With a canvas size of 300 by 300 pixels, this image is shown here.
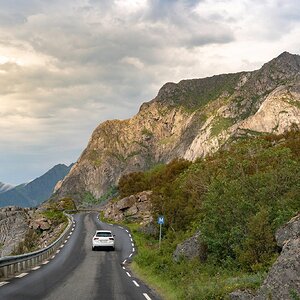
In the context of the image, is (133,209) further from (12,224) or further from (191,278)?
(191,278)

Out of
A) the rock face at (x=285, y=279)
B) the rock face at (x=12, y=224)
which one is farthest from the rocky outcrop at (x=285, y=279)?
the rock face at (x=12, y=224)

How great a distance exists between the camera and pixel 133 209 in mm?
71750

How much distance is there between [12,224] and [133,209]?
29.0 meters

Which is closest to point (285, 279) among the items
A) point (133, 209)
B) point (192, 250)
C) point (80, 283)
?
point (80, 283)

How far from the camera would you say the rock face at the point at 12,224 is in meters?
73.7

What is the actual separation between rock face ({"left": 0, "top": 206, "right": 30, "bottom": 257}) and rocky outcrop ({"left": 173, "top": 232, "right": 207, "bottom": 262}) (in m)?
50.0

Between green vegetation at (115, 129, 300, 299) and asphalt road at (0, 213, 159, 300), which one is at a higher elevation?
green vegetation at (115, 129, 300, 299)

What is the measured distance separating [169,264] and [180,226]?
17.4m

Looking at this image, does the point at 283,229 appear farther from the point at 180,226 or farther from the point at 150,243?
the point at 150,243

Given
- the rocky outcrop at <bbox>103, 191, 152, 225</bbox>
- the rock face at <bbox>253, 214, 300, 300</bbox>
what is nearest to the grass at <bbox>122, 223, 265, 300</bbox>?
the rock face at <bbox>253, 214, 300, 300</bbox>

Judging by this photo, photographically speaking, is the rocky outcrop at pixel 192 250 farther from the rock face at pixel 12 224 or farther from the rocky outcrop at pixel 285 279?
the rock face at pixel 12 224

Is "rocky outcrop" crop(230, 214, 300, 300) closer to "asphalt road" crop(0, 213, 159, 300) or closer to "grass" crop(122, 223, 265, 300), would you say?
"grass" crop(122, 223, 265, 300)

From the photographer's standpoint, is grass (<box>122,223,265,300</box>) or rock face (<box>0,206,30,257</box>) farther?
rock face (<box>0,206,30,257</box>)

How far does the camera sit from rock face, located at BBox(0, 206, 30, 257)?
242 feet
